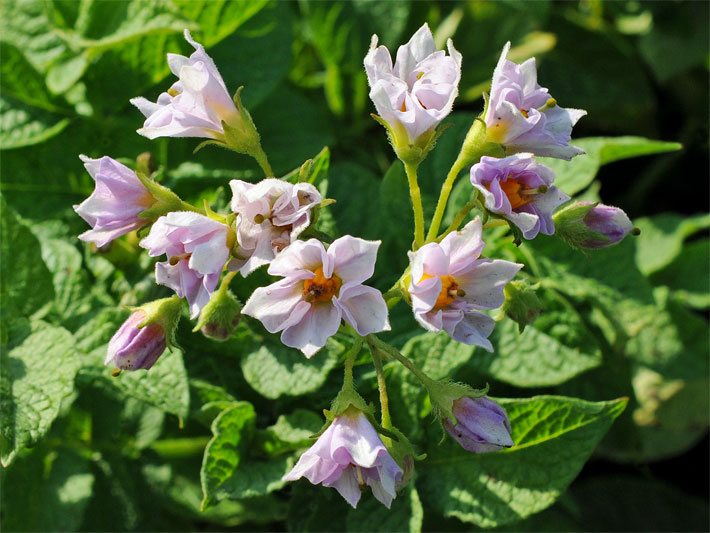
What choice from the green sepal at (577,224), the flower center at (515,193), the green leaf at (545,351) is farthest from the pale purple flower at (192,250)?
the green leaf at (545,351)

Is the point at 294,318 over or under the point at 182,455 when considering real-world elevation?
over

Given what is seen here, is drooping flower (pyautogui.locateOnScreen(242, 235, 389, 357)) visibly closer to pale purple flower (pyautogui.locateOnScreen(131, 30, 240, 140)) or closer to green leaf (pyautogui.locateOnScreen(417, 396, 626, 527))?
pale purple flower (pyautogui.locateOnScreen(131, 30, 240, 140))

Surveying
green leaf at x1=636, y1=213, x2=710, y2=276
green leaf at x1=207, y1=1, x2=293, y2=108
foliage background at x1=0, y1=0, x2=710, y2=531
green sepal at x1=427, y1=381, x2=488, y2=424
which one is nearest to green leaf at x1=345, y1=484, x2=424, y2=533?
foliage background at x1=0, y1=0, x2=710, y2=531

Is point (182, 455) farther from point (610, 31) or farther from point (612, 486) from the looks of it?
point (610, 31)

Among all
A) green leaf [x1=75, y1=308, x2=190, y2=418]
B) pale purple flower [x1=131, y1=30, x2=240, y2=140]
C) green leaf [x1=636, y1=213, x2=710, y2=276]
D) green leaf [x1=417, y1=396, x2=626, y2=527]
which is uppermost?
pale purple flower [x1=131, y1=30, x2=240, y2=140]

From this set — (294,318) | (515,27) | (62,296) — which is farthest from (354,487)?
(515,27)
